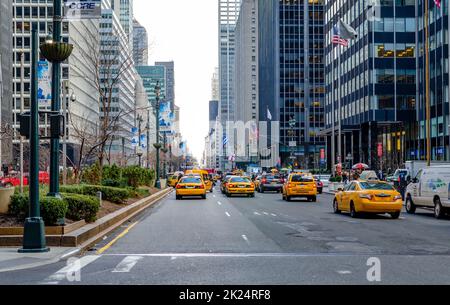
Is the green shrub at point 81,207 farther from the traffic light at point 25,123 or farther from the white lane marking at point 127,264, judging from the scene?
the white lane marking at point 127,264

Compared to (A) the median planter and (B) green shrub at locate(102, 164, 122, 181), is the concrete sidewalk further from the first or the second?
(B) green shrub at locate(102, 164, 122, 181)

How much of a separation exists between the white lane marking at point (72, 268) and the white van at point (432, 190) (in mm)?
15097

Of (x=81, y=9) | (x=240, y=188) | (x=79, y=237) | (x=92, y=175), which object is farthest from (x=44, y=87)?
(x=240, y=188)

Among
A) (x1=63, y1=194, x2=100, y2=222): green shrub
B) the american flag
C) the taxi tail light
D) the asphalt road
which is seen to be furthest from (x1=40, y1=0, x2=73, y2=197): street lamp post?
the american flag

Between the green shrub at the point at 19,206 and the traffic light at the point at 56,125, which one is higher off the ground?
the traffic light at the point at 56,125

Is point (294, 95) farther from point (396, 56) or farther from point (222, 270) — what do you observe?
point (222, 270)

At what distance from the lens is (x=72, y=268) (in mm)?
11008

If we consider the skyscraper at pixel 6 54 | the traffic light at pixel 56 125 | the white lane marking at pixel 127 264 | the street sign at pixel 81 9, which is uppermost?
the skyscraper at pixel 6 54

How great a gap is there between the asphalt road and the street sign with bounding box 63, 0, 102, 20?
5.88 metres

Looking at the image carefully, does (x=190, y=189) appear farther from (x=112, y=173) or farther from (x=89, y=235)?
(x=89, y=235)

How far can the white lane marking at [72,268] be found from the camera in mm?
9879

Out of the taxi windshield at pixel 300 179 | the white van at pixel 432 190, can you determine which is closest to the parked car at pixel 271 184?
the taxi windshield at pixel 300 179

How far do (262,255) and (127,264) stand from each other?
9.73 ft
